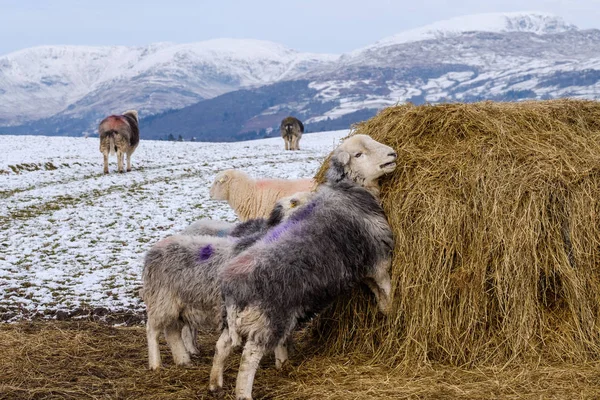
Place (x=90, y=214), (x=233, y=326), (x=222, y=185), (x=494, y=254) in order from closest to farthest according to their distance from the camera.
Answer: (x=233, y=326)
(x=494, y=254)
(x=222, y=185)
(x=90, y=214)

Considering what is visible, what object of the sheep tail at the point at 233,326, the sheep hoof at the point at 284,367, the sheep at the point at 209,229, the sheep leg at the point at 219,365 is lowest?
the sheep hoof at the point at 284,367

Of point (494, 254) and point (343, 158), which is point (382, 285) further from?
point (343, 158)

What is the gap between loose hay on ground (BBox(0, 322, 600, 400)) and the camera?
238 inches

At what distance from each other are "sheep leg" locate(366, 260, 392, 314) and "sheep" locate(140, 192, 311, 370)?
44.9 inches

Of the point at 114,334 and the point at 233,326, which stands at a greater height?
the point at 233,326

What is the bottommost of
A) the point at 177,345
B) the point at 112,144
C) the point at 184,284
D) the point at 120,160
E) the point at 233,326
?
the point at 177,345

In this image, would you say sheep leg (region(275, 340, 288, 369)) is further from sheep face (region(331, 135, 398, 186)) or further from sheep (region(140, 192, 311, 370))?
sheep face (region(331, 135, 398, 186))

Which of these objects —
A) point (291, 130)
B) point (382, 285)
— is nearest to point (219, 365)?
point (382, 285)

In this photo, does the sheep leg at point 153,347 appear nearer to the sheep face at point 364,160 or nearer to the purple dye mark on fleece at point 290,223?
the purple dye mark on fleece at point 290,223

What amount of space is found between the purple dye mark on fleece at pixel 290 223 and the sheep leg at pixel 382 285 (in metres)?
0.90

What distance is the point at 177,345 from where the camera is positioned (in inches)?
295

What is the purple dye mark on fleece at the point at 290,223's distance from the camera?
661 centimetres

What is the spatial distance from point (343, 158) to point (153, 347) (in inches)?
111

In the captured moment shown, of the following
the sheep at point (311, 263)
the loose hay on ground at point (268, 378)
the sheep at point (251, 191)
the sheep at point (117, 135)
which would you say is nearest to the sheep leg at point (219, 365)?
the sheep at point (311, 263)
